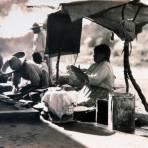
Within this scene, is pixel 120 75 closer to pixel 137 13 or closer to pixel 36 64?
pixel 36 64

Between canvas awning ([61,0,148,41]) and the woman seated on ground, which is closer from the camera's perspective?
canvas awning ([61,0,148,41])

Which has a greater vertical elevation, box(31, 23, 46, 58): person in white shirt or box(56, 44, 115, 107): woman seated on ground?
box(31, 23, 46, 58): person in white shirt

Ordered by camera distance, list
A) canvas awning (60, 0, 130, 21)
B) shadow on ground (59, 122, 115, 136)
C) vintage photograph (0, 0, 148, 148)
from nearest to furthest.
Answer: vintage photograph (0, 0, 148, 148), canvas awning (60, 0, 130, 21), shadow on ground (59, 122, 115, 136)

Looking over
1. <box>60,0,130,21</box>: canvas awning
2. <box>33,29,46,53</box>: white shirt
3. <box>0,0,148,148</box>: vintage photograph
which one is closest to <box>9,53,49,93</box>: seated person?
<box>0,0,148,148</box>: vintage photograph

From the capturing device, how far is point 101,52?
7676 millimetres

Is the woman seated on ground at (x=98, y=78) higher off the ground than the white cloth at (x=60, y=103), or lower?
higher

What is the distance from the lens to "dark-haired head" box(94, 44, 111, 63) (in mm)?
7616

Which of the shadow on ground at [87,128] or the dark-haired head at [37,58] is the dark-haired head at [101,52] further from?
the dark-haired head at [37,58]

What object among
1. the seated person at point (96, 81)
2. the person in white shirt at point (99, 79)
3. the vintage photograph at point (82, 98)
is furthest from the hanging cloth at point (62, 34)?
the person in white shirt at point (99, 79)

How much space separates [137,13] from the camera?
7469 millimetres

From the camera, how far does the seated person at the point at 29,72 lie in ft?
34.2

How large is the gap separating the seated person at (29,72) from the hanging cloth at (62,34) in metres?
1.71

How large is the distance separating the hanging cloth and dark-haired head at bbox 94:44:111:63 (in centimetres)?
117

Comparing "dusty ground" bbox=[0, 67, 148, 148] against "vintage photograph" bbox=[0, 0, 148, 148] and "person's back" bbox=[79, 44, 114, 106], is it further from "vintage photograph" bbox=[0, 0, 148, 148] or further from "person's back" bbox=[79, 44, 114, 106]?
"person's back" bbox=[79, 44, 114, 106]
